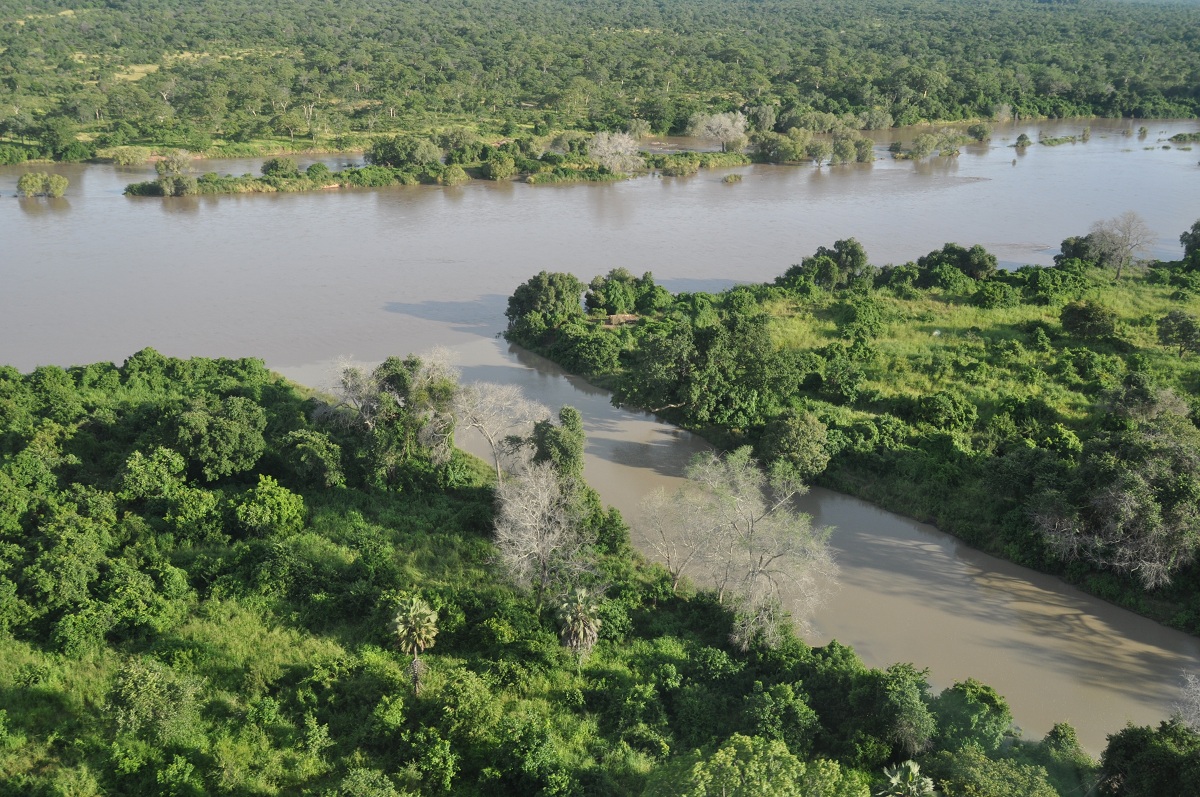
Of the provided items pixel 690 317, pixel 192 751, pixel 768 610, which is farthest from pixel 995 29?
pixel 192 751

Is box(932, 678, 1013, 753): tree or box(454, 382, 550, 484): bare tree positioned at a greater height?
box(454, 382, 550, 484): bare tree

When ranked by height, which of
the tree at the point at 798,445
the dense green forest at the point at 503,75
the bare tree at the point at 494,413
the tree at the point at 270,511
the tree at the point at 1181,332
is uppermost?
the dense green forest at the point at 503,75

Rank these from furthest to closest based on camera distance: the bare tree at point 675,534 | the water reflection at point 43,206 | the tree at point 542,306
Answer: the water reflection at point 43,206 < the tree at point 542,306 < the bare tree at point 675,534

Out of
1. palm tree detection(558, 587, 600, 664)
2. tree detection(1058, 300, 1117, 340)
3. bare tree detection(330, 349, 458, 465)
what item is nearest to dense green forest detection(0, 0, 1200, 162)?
tree detection(1058, 300, 1117, 340)

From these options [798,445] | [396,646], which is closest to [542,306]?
[798,445]

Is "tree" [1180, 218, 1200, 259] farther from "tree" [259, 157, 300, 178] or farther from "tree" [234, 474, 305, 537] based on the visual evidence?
"tree" [259, 157, 300, 178]

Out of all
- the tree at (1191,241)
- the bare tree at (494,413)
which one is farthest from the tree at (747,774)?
the tree at (1191,241)

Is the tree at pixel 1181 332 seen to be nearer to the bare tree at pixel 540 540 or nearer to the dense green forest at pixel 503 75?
the bare tree at pixel 540 540
